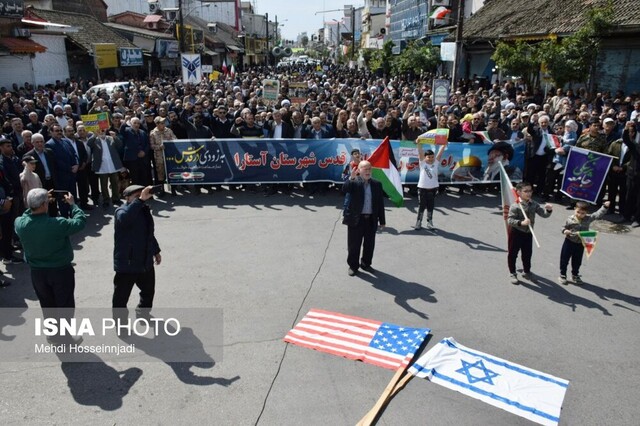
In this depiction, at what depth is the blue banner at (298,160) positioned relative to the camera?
12.2m

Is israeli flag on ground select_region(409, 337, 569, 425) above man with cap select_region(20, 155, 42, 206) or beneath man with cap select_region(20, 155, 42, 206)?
beneath

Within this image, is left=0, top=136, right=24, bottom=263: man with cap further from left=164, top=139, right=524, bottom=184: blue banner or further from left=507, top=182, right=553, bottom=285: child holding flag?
left=507, top=182, right=553, bottom=285: child holding flag

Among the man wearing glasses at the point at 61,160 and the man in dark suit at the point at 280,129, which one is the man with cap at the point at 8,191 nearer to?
the man wearing glasses at the point at 61,160

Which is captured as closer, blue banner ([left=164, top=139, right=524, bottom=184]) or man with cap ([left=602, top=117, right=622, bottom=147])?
man with cap ([left=602, top=117, right=622, bottom=147])

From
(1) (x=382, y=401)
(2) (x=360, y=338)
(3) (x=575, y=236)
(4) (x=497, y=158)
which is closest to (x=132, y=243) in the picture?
(2) (x=360, y=338)

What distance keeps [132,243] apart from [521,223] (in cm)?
528

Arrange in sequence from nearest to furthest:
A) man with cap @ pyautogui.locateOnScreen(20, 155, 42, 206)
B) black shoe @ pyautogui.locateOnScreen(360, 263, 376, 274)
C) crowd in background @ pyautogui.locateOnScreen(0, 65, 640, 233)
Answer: black shoe @ pyautogui.locateOnScreen(360, 263, 376, 274), man with cap @ pyautogui.locateOnScreen(20, 155, 42, 206), crowd in background @ pyautogui.locateOnScreen(0, 65, 640, 233)

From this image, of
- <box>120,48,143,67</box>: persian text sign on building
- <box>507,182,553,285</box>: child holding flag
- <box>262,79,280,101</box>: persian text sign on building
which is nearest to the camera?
<box>507,182,553,285</box>: child holding flag

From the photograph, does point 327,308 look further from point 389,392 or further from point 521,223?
point 521,223

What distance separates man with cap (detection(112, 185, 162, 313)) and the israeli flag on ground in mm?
3316

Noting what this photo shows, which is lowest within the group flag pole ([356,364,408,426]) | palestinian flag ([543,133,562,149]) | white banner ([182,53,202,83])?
flag pole ([356,364,408,426])

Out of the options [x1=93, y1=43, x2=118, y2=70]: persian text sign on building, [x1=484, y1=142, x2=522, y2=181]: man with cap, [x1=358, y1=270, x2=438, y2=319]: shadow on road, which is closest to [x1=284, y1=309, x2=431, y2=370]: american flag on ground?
[x1=358, y1=270, x2=438, y2=319]: shadow on road

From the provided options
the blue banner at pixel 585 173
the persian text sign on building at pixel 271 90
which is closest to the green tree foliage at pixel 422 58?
the persian text sign on building at pixel 271 90

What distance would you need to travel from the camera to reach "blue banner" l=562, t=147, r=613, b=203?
35.3 ft
